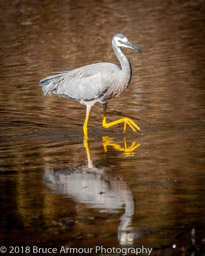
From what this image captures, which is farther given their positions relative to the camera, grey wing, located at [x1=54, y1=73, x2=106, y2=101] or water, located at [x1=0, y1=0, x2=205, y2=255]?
grey wing, located at [x1=54, y1=73, x2=106, y2=101]

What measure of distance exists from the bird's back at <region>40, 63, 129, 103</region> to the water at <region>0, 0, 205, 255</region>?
1.92 feet

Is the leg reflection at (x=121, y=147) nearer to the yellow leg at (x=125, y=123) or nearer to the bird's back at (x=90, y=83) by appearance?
the yellow leg at (x=125, y=123)

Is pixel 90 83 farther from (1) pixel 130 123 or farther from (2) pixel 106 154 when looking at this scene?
(2) pixel 106 154

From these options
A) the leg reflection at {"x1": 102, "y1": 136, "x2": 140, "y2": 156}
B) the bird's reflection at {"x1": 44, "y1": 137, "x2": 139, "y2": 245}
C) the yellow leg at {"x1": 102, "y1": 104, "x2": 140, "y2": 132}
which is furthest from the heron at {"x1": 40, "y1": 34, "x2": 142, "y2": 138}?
the bird's reflection at {"x1": 44, "y1": 137, "x2": 139, "y2": 245}

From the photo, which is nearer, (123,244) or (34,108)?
(123,244)

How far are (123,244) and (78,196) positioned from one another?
157cm

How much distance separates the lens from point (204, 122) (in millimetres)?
11227

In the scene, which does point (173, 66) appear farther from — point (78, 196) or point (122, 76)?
point (78, 196)

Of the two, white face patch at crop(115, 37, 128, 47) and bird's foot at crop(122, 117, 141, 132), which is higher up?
white face patch at crop(115, 37, 128, 47)

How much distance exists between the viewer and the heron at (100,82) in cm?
1082

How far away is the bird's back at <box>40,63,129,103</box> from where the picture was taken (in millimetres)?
10859

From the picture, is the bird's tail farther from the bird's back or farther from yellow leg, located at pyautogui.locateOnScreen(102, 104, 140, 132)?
yellow leg, located at pyautogui.locateOnScreen(102, 104, 140, 132)

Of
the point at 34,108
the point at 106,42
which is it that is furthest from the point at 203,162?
the point at 106,42

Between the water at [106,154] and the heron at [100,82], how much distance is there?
511 millimetres
